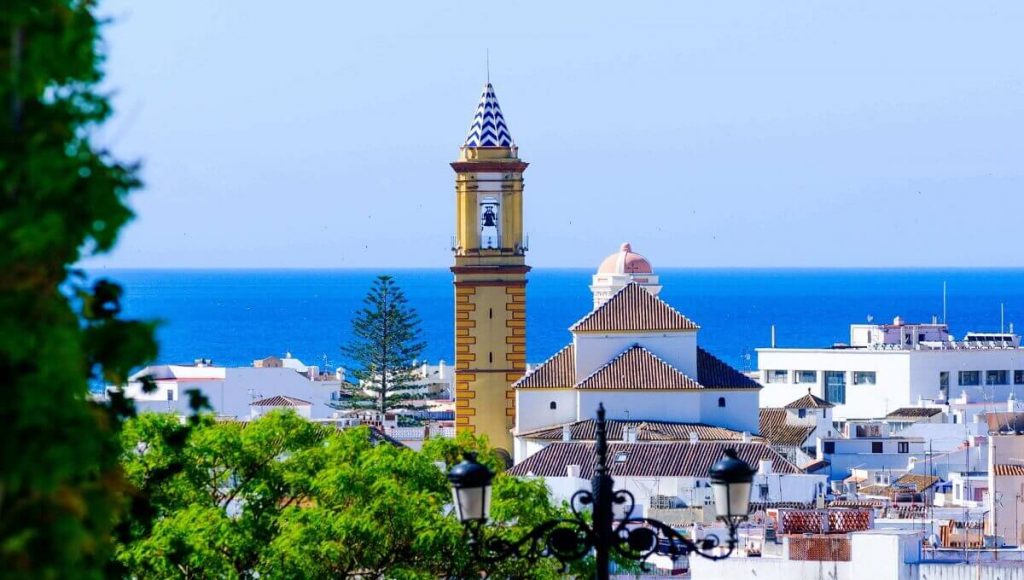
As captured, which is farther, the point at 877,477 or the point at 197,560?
the point at 877,477

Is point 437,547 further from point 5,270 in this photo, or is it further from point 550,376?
point 550,376

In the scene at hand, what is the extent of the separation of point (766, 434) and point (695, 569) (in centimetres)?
2857

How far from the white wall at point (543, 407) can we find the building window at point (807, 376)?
37476mm

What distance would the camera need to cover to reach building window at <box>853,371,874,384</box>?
270ft

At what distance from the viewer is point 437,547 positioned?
20.9m

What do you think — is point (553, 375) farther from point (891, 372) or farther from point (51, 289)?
point (51, 289)

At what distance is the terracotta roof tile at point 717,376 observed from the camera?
47.3m

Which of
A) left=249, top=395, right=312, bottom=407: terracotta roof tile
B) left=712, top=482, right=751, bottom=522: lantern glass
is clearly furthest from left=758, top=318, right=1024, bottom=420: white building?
left=712, top=482, right=751, bottom=522: lantern glass

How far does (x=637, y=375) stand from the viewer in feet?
154

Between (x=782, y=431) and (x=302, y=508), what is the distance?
124 feet

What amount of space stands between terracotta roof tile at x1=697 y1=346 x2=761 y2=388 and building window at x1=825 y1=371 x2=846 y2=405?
3536 cm

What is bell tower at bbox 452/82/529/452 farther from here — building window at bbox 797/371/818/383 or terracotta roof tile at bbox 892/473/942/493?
building window at bbox 797/371/818/383

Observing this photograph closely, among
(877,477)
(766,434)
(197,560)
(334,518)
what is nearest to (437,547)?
(334,518)

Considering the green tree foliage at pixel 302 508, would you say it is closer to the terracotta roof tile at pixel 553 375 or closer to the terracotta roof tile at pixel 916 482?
the terracotta roof tile at pixel 553 375
